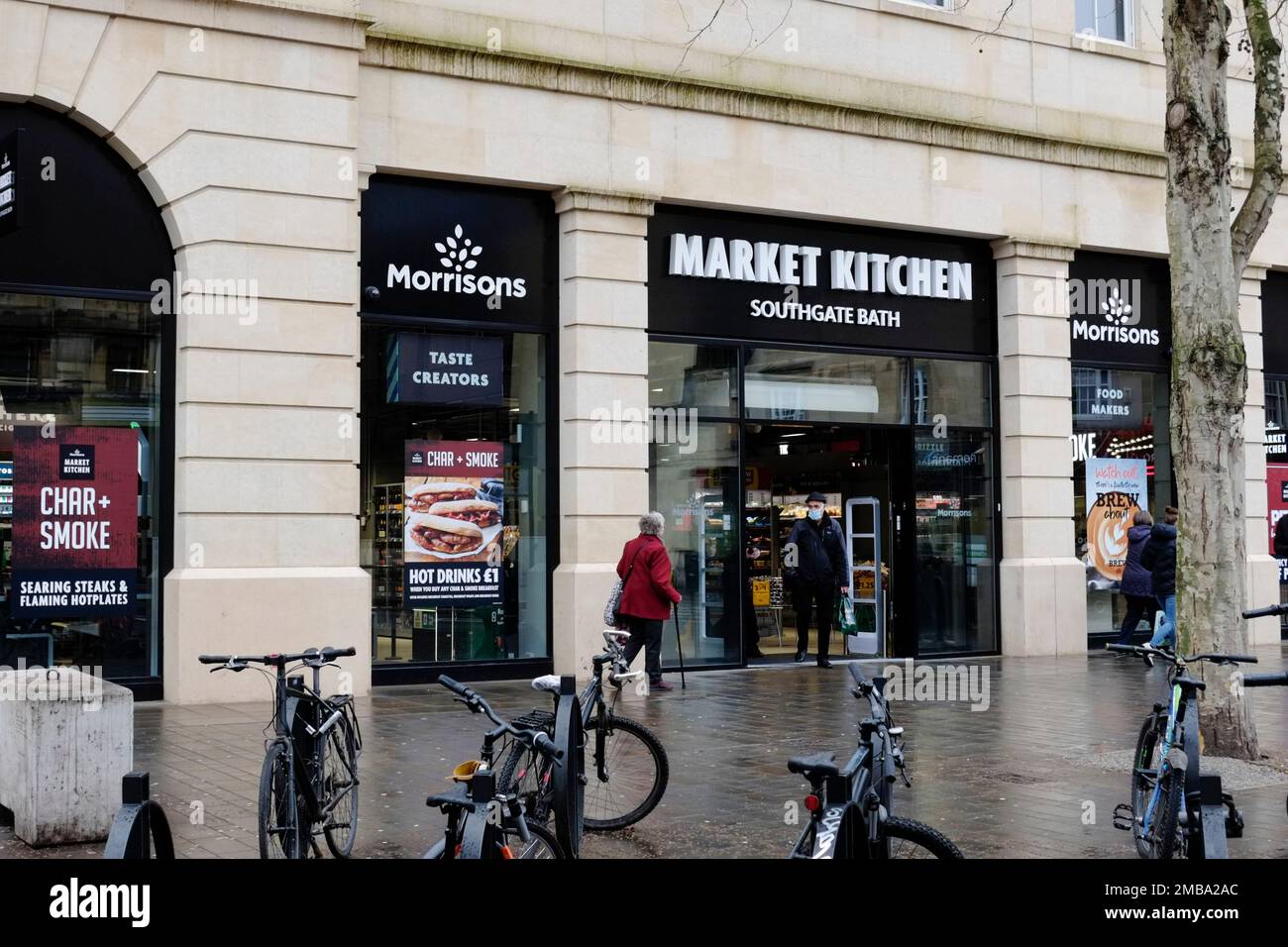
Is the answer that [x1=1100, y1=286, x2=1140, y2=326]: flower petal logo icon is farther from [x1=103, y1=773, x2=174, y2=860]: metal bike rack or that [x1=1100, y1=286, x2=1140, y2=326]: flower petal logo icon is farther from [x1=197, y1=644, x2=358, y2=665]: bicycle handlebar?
[x1=103, y1=773, x2=174, y2=860]: metal bike rack

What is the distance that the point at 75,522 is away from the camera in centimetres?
1314

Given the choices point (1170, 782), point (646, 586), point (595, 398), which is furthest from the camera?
point (595, 398)

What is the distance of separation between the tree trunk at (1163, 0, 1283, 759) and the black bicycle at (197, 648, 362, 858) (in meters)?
5.68

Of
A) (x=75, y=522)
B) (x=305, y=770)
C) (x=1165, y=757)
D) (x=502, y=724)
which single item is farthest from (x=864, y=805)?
(x=75, y=522)

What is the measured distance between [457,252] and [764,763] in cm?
714

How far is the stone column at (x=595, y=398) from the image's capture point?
15.4 metres

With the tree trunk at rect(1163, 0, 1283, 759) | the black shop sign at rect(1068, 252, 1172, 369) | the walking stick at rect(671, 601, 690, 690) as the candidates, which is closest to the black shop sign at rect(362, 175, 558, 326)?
the walking stick at rect(671, 601, 690, 690)

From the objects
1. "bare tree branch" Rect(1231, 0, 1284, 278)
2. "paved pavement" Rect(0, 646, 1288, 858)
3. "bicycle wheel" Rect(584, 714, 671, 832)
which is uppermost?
"bare tree branch" Rect(1231, 0, 1284, 278)

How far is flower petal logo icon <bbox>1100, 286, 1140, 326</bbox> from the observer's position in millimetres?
19453

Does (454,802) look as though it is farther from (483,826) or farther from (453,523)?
(453,523)

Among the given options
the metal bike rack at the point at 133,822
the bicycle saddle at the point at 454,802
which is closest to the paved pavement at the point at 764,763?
the metal bike rack at the point at 133,822

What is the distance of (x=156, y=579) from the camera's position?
13.5 metres

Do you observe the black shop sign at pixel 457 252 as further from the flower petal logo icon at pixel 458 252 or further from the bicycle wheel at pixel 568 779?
the bicycle wheel at pixel 568 779
